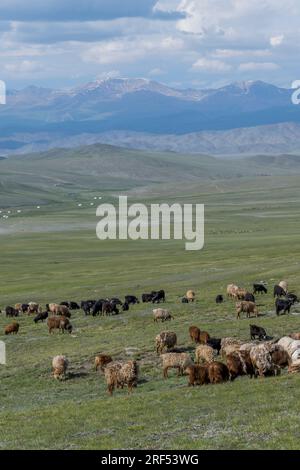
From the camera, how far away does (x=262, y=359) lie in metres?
22.2

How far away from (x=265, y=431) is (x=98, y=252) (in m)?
85.4

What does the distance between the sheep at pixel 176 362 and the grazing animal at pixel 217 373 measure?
2235 millimetres

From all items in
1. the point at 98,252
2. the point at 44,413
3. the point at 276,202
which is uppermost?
the point at 276,202

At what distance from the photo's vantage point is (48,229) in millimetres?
142000

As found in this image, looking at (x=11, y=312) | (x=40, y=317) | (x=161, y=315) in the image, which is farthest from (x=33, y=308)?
(x=161, y=315)

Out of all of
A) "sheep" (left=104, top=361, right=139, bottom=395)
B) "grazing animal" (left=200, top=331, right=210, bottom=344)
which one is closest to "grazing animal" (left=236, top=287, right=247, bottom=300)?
"grazing animal" (left=200, top=331, right=210, bottom=344)

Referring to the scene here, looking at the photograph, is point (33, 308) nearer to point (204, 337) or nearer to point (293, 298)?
point (293, 298)

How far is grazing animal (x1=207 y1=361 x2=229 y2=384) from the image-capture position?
22.0 metres

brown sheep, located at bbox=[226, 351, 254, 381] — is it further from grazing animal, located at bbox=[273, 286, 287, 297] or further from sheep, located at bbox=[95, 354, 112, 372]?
grazing animal, located at bbox=[273, 286, 287, 297]

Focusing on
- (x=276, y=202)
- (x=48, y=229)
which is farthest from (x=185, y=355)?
(x=276, y=202)
